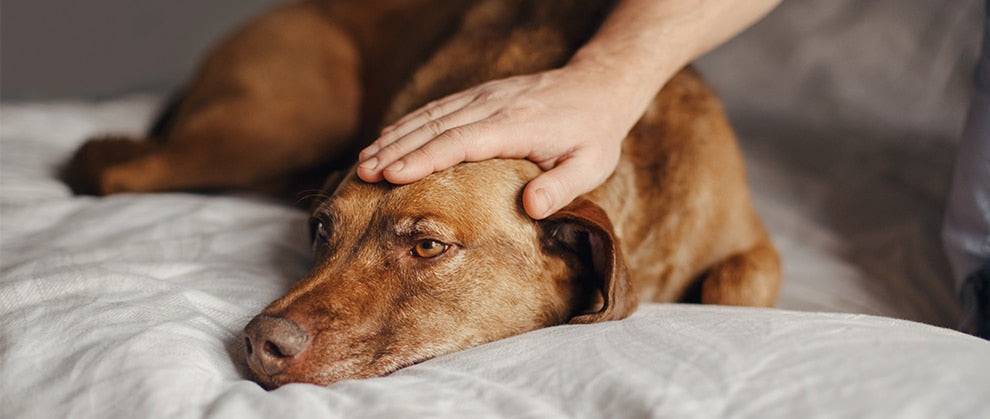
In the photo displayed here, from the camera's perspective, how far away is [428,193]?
2014mm

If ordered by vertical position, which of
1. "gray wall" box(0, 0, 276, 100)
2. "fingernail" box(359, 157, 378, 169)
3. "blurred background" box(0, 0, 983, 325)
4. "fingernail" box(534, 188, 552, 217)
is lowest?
"gray wall" box(0, 0, 276, 100)

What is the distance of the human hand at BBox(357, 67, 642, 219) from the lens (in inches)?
80.5

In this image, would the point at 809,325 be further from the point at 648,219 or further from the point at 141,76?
the point at 141,76

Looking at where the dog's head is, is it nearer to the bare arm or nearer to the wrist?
the bare arm

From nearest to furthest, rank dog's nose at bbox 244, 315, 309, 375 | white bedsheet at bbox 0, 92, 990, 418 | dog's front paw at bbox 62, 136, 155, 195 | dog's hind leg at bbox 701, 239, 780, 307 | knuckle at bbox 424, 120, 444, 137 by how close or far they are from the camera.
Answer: white bedsheet at bbox 0, 92, 990, 418
dog's nose at bbox 244, 315, 309, 375
knuckle at bbox 424, 120, 444, 137
dog's hind leg at bbox 701, 239, 780, 307
dog's front paw at bbox 62, 136, 155, 195

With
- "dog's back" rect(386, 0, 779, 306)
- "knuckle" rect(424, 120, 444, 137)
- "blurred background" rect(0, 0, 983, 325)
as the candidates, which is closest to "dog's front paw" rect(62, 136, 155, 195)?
"blurred background" rect(0, 0, 983, 325)

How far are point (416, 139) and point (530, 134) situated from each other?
0.84 ft

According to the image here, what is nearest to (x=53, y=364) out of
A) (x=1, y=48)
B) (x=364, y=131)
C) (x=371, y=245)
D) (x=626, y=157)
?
(x=371, y=245)

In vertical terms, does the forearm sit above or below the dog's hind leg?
above

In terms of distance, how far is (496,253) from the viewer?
6.79 feet

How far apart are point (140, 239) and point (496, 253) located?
0.96 m

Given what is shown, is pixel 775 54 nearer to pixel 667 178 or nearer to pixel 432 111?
pixel 667 178

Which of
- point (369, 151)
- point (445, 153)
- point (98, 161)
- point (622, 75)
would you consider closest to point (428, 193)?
point (445, 153)

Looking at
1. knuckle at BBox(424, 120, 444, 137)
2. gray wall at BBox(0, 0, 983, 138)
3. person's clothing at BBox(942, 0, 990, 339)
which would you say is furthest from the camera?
gray wall at BBox(0, 0, 983, 138)
